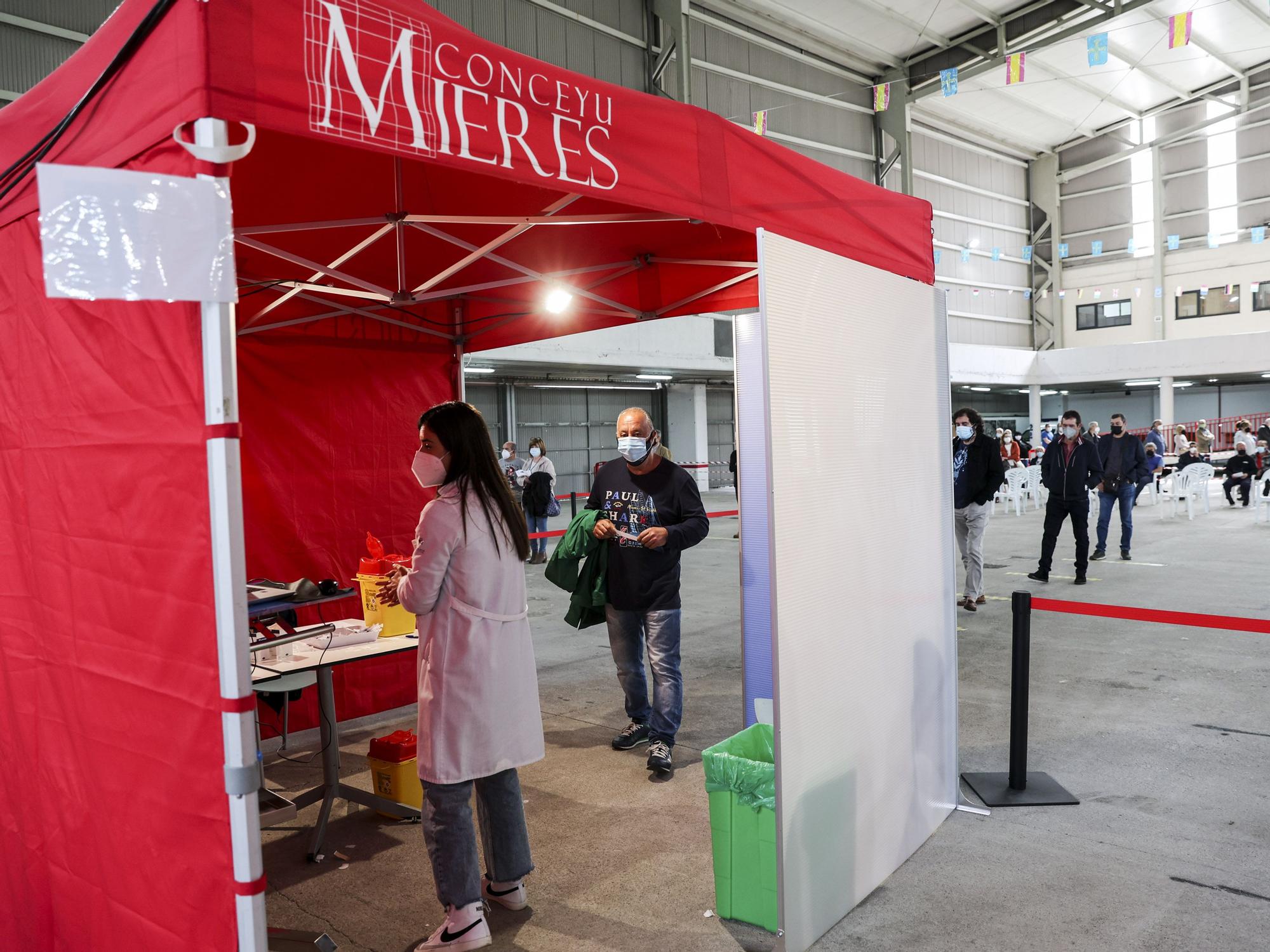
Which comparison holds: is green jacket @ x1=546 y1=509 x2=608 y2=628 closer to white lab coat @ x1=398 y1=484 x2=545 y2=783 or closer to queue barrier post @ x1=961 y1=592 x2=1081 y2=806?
white lab coat @ x1=398 y1=484 x2=545 y2=783

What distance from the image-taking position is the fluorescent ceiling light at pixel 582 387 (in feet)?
72.2

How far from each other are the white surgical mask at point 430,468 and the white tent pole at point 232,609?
1.00m

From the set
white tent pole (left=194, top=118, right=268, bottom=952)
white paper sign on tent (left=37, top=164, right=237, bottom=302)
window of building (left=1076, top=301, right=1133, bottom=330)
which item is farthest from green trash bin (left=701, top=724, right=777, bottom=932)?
window of building (left=1076, top=301, right=1133, bottom=330)

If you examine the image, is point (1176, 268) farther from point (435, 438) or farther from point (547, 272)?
point (435, 438)

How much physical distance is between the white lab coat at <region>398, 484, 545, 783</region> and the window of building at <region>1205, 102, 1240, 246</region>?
1222 inches

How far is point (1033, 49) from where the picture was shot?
18484 millimetres

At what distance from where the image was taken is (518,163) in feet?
7.34

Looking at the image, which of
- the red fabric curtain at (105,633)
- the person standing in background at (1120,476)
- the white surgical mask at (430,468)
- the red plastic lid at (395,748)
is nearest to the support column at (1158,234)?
the person standing in background at (1120,476)

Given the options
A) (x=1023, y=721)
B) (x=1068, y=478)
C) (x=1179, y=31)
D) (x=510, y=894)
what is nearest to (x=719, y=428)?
(x=1179, y=31)

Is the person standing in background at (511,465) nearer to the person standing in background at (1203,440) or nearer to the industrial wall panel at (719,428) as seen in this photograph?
the industrial wall panel at (719,428)

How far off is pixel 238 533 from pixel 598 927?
6.30ft

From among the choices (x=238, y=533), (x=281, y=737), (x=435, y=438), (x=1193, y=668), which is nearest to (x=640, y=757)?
(x=281, y=737)

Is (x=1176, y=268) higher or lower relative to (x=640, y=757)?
higher

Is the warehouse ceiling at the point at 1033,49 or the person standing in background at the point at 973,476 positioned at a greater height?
the warehouse ceiling at the point at 1033,49
